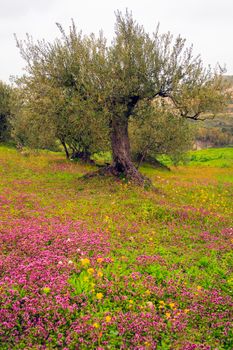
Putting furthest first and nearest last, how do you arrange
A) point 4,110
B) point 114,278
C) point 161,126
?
point 4,110 → point 161,126 → point 114,278

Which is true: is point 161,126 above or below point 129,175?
above

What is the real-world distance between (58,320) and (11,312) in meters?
0.98

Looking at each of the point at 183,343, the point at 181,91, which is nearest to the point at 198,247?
the point at 183,343

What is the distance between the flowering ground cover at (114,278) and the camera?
18.6ft

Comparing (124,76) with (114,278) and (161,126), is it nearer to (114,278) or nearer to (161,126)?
(161,126)

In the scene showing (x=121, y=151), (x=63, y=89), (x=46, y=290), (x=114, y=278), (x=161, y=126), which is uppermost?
(x=63, y=89)

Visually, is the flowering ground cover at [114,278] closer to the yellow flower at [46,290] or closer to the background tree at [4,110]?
the yellow flower at [46,290]

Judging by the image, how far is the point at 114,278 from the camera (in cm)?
745

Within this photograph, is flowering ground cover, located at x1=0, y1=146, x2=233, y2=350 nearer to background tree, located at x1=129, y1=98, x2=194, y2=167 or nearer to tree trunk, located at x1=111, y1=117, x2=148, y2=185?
tree trunk, located at x1=111, y1=117, x2=148, y2=185

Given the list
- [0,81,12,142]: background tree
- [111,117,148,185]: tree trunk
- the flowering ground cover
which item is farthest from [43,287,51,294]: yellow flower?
[0,81,12,142]: background tree

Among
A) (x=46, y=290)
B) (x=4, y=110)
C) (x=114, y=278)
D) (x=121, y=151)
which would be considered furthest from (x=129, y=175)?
(x=4, y=110)

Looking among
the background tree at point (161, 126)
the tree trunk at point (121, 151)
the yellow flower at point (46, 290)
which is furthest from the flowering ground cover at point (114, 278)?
the background tree at point (161, 126)

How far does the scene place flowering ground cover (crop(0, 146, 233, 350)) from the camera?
18.6 feet

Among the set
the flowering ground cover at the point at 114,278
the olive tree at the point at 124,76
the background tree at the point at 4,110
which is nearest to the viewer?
the flowering ground cover at the point at 114,278
